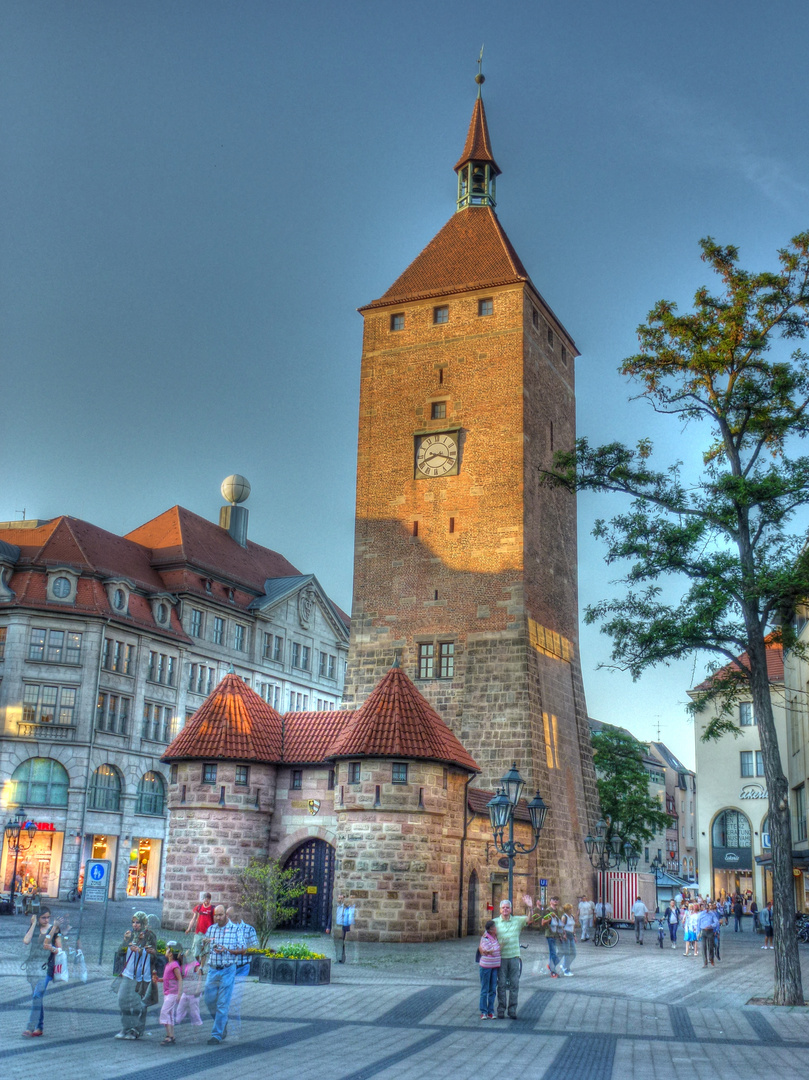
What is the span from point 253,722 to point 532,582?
1255 centimetres

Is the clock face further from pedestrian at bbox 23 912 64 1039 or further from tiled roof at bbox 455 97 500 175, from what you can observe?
pedestrian at bbox 23 912 64 1039

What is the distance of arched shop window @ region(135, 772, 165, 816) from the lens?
55.2 meters

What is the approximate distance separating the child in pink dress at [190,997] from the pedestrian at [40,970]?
1652mm

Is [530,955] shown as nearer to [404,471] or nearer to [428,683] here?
[428,683]

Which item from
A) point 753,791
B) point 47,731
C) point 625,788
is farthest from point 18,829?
point 753,791

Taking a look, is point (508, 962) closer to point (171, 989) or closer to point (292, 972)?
point (171, 989)

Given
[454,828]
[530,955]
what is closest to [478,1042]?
[530,955]

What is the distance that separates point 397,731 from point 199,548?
122 feet

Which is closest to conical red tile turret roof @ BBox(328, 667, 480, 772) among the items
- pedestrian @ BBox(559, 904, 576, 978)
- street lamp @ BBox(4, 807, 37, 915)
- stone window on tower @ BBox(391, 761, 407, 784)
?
stone window on tower @ BBox(391, 761, 407, 784)

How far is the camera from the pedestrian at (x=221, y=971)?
14.1 metres

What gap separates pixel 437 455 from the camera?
4325 cm

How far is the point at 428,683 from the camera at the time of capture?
40656mm

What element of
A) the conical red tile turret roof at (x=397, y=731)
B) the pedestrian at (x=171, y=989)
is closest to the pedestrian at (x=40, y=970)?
the pedestrian at (x=171, y=989)

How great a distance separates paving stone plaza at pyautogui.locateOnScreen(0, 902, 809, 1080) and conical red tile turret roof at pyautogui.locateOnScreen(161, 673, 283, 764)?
9145 mm
